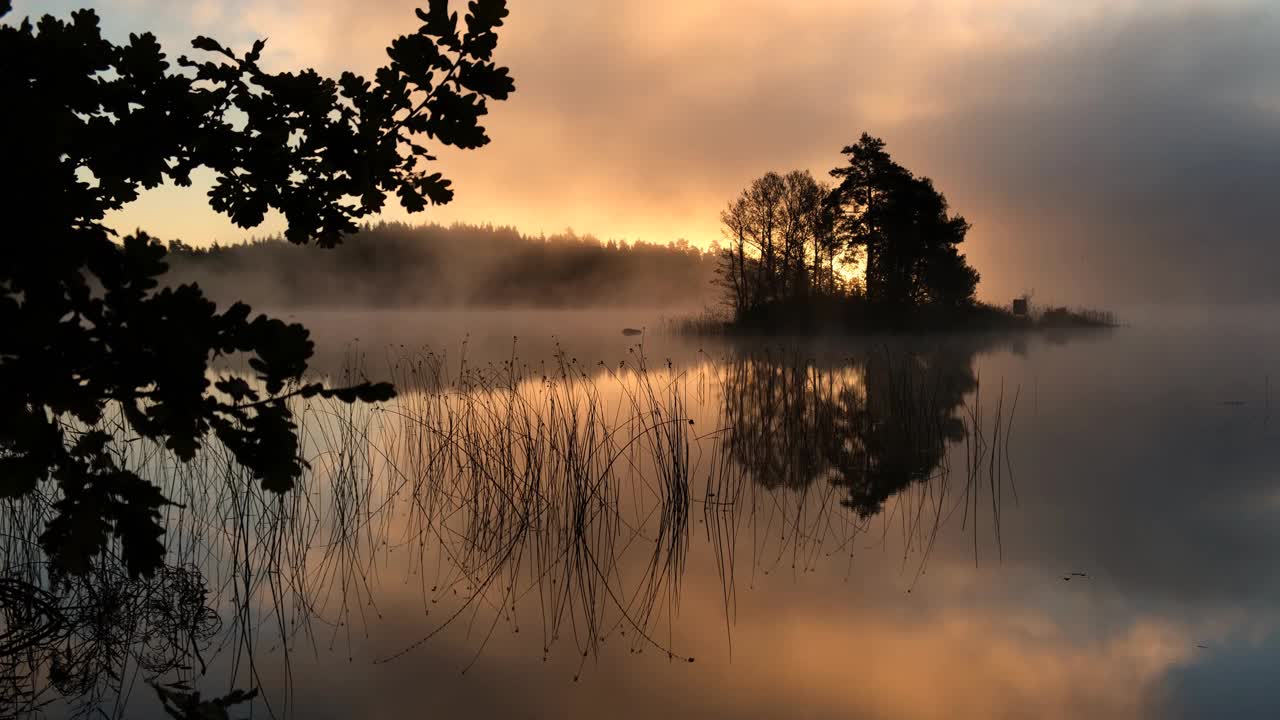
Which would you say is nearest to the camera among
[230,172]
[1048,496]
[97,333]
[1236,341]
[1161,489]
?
[97,333]

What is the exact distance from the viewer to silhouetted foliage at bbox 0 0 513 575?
196 cm

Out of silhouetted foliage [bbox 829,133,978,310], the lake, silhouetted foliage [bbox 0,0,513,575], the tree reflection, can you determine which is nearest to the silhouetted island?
silhouetted foliage [bbox 829,133,978,310]

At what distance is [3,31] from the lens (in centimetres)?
232

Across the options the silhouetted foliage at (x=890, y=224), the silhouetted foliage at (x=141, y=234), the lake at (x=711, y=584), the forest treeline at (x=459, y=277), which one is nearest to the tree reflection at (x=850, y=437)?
the lake at (x=711, y=584)

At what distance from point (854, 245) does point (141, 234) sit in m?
34.0

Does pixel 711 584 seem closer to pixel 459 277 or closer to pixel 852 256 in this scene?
pixel 852 256

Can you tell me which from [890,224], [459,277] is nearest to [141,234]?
[890,224]

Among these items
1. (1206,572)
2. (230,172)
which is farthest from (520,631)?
(1206,572)

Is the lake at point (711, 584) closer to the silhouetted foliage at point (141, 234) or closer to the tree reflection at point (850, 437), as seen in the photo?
the tree reflection at point (850, 437)

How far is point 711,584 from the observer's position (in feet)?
17.4

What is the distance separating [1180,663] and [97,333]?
528 centimetres

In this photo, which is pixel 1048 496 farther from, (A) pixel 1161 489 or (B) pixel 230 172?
(B) pixel 230 172

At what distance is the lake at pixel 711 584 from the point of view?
3932 millimetres

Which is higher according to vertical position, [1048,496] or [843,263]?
[843,263]
